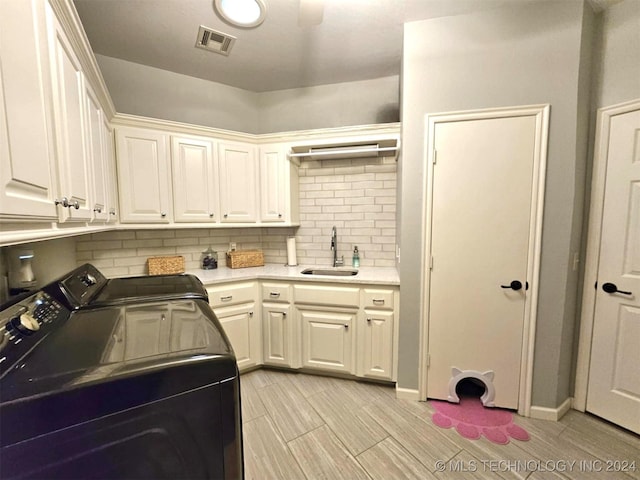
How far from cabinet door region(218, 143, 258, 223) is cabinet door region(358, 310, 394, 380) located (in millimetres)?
1432

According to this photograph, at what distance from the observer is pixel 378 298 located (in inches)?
87.0

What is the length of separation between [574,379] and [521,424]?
53 cm

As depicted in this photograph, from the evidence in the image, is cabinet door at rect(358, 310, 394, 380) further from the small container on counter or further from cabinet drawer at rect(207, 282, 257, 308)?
the small container on counter

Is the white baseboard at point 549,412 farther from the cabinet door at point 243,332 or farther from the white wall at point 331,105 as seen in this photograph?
the white wall at point 331,105

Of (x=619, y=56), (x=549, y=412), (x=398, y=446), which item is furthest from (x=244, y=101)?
(x=549, y=412)

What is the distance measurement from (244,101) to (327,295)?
2.17 metres

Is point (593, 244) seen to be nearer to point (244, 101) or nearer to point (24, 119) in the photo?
point (24, 119)

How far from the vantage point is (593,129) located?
6.01 feet

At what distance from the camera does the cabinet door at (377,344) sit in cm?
222

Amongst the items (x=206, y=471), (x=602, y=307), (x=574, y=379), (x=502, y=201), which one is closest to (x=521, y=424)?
(x=574, y=379)

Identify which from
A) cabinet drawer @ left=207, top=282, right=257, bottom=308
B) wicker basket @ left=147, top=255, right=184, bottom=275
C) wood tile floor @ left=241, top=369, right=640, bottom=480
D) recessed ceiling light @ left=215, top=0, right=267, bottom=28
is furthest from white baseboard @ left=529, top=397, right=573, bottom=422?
recessed ceiling light @ left=215, top=0, right=267, bottom=28

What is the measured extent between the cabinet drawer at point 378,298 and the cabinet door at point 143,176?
5.81 feet

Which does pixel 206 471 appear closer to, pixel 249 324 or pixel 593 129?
pixel 249 324

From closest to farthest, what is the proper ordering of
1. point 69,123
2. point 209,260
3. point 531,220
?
1. point 69,123
2. point 531,220
3. point 209,260
